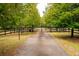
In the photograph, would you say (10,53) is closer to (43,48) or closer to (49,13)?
(43,48)

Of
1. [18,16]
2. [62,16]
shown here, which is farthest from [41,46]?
[62,16]

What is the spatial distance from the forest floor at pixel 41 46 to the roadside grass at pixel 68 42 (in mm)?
71

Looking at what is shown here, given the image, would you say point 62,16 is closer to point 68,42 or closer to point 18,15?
point 68,42

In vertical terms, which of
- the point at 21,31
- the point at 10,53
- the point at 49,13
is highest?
the point at 49,13

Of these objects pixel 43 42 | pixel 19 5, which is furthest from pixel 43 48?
pixel 19 5

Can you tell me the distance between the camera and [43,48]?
4.28 metres

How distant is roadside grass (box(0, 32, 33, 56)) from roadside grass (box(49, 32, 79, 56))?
1.61ft

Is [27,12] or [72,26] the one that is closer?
[27,12]

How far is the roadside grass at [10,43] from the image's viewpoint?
13.8 feet

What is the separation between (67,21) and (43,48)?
816 mm

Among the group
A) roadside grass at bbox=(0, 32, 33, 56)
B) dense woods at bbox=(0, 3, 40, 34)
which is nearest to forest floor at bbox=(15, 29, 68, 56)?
roadside grass at bbox=(0, 32, 33, 56)

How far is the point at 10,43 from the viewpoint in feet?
14.3

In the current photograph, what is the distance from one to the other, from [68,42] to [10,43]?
0.94 m

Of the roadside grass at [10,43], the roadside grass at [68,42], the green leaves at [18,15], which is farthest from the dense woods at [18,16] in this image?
the roadside grass at [68,42]
